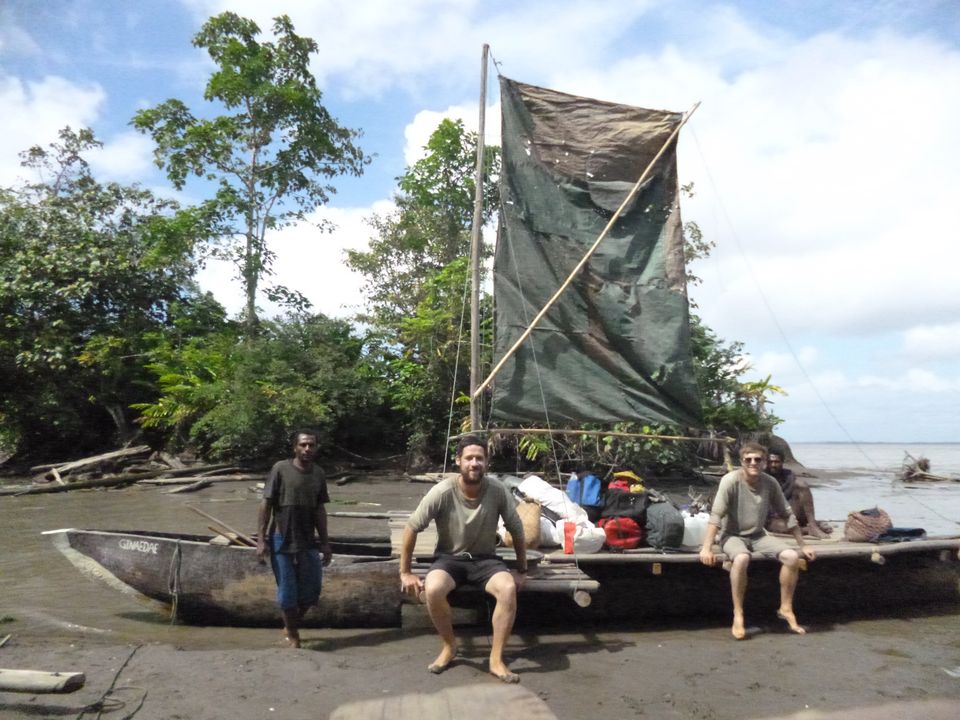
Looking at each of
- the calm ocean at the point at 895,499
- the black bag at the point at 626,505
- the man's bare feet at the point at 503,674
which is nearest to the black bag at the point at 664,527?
the black bag at the point at 626,505

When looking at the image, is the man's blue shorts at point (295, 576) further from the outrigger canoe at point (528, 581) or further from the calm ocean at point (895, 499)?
the calm ocean at point (895, 499)

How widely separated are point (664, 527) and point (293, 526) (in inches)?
118

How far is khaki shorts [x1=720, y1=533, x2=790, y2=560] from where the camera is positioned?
5.91m

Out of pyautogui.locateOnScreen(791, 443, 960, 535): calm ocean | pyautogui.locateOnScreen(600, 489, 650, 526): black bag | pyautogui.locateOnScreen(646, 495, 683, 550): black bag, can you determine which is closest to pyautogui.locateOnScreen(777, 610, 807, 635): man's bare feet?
pyautogui.locateOnScreen(646, 495, 683, 550): black bag

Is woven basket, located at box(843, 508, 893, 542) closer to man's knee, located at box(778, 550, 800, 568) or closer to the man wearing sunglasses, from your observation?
the man wearing sunglasses

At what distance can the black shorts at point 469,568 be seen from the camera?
16.6 feet

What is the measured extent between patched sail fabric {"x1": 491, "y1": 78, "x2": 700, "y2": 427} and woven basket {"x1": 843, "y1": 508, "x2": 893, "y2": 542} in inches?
73.2

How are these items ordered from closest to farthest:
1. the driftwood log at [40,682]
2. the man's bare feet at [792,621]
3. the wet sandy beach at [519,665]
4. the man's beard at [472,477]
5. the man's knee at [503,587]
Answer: the driftwood log at [40,682] < the wet sandy beach at [519,665] < the man's knee at [503,587] < the man's beard at [472,477] < the man's bare feet at [792,621]

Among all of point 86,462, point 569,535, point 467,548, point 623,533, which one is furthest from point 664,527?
point 86,462

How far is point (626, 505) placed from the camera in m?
6.66

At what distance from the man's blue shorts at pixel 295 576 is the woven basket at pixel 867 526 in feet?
15.4

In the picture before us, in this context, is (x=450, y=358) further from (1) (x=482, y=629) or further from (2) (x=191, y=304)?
(1) (x=482, y=629)

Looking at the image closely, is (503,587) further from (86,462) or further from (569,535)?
(86,462)

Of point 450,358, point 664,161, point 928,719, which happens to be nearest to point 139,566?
point 928,719
